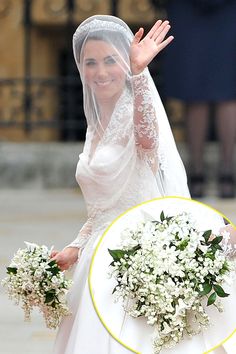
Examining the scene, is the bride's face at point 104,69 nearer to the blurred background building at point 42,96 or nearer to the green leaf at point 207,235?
the green leaf at point 207,235

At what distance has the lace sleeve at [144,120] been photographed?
425cm

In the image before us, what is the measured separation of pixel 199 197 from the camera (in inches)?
362

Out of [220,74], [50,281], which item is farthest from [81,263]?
[220,74]

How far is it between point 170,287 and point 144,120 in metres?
0.78

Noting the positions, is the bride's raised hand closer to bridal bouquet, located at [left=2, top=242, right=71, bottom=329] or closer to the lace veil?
the lace veil

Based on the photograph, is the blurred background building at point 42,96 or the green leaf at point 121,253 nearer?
the green leaf at point 121,253

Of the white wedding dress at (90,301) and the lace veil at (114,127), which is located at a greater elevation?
the lace veil at (114,127)

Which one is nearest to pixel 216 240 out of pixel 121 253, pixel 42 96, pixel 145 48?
pixel 121 253

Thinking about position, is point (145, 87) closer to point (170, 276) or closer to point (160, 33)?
point (160, 33)

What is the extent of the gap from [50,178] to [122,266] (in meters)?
6.11

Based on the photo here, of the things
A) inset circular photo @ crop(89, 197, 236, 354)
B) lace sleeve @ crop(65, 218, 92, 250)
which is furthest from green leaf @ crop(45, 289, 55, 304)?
inset circular photo @ crop(89, 197, 236, 354)

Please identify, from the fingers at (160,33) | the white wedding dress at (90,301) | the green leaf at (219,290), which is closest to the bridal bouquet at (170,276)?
the green leaf at (219,290)

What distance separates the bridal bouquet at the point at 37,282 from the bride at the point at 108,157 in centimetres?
10

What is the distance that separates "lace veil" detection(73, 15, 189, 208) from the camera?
14.5 feet
